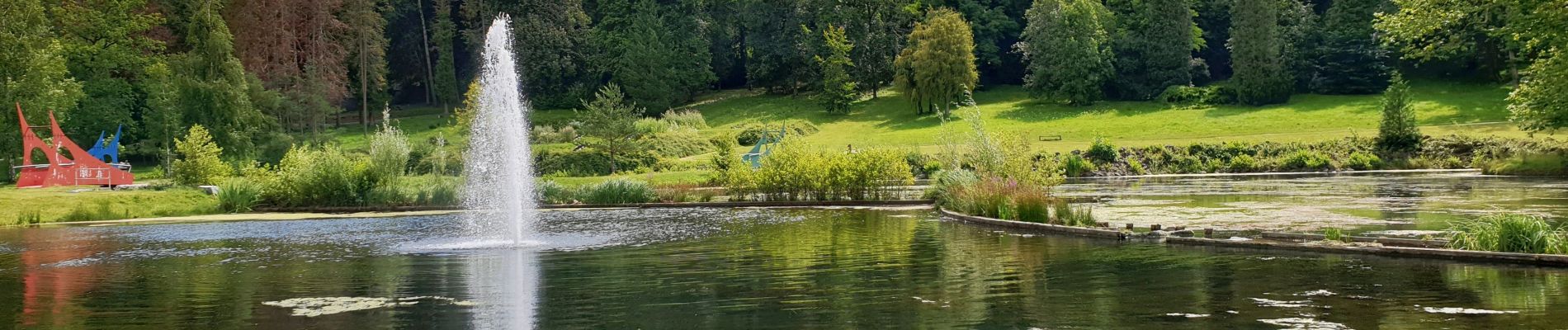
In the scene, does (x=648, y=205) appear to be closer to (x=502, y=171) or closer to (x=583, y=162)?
(x=502, y=171)

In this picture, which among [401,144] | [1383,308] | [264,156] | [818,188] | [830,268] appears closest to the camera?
[1383,308]

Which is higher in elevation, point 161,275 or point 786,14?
point 786,14

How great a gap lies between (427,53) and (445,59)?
2.91 m

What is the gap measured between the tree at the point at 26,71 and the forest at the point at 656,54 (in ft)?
0.29

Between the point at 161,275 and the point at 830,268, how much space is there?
1045 cm

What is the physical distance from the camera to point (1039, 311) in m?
12.4

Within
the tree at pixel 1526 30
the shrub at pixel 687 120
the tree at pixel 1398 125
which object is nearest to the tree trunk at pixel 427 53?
the shrub at pixel 687 120

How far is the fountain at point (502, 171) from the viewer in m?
26.4

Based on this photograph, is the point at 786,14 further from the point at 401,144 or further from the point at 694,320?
the point at 694,320

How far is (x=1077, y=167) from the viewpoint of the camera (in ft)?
150

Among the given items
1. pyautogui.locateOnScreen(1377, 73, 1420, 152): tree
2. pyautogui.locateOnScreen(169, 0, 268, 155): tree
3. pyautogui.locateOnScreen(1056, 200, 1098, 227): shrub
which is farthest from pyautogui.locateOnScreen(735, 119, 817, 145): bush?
pyautogui.locateOnScreen(1056, 200, 1098, 227): shrub

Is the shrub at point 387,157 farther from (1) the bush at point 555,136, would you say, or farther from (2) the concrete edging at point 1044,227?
(1) the bush at point 555,136

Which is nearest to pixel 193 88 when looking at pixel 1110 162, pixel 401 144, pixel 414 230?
pixel 401 144

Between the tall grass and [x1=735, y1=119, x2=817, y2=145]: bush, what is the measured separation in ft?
134
